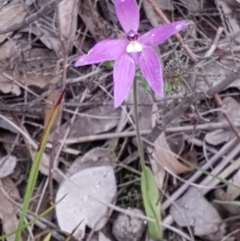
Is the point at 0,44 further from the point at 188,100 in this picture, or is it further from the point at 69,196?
the point at 188,100

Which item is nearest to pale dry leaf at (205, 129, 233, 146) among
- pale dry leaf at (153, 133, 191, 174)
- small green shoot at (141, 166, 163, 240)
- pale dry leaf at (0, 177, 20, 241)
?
pale dry leaf at (153, 133, 191, 174)

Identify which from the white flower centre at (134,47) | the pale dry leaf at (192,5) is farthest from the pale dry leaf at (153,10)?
the white flower centre at (134,47)

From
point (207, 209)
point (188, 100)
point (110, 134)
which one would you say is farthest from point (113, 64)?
point (207, 209)

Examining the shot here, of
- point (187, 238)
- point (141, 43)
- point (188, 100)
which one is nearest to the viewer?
point (141, 43)

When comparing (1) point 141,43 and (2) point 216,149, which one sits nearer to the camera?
(1) point 141,43

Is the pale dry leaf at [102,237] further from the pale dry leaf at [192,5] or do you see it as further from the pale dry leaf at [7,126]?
the pale dry leaf at [192,5]

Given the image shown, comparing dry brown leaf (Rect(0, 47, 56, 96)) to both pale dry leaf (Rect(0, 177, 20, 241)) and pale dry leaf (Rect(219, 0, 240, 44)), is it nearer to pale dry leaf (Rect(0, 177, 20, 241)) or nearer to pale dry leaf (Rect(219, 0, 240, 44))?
pale dry leaf (Rect(0, 177, 20, 241))
